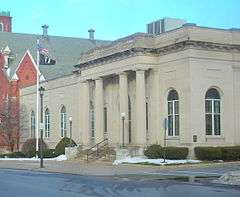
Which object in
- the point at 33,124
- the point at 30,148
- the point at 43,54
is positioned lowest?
the point at 30,148

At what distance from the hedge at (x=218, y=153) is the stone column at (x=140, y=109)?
5.21 metres

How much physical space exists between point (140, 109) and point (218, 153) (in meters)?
7.40

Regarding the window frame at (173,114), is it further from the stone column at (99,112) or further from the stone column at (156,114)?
the stone column at (99,112)

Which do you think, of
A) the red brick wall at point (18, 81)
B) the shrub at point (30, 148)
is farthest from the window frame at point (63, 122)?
the red brick wall at point (18, 81)

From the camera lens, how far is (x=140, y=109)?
44031 mm

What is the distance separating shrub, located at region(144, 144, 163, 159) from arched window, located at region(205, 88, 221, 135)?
149 inches

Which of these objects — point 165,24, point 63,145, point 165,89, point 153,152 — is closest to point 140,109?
point 165,89

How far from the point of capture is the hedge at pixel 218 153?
39.5 meters

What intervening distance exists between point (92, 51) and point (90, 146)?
8350 mm

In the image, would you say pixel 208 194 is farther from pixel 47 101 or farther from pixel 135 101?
pixel 47 101

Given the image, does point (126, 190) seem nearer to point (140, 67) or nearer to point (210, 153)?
point (210, 153)

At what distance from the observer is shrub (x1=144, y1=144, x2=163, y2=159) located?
41.5m

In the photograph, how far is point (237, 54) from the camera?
43344mm

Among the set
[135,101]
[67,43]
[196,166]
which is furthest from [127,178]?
[67,43]
